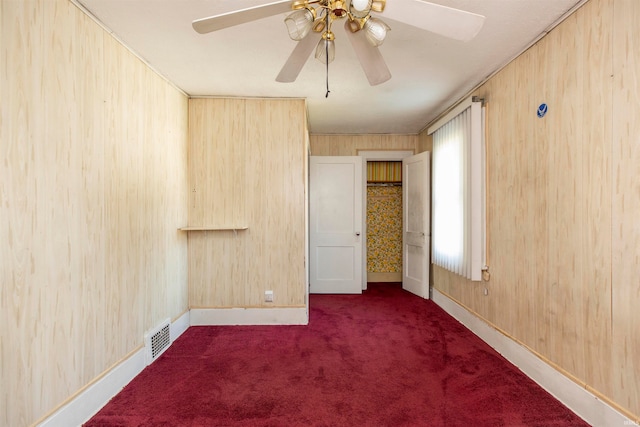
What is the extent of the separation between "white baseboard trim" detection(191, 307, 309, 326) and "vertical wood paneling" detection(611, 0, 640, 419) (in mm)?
→ 2641

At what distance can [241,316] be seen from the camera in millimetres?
3508

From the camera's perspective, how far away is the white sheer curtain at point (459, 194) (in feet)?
9.86

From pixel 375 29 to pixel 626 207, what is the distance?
163 centimetres

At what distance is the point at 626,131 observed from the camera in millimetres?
1645

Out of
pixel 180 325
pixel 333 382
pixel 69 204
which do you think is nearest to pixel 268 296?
pixel 180 325

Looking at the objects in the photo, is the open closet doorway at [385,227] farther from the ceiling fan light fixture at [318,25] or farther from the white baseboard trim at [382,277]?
the ceiling fan light fixture at [318,25]

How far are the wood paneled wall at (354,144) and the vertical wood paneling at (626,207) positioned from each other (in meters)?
3.41

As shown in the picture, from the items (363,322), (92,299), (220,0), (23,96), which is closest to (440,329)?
(363,322)

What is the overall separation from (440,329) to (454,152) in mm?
1998

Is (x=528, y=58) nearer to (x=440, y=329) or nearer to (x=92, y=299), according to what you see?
(x=440, y=329)

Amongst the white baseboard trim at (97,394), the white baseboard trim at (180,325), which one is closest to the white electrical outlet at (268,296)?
the white baseboard trim at (180,325)

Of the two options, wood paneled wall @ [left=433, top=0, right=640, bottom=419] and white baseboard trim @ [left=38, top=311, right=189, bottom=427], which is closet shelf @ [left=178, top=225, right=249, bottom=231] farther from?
wood paneled wall @ [left=433, top=0, right=640, bottom=419]

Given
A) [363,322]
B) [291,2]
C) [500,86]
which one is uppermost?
[500,86]

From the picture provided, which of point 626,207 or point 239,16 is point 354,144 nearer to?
point 626,207
